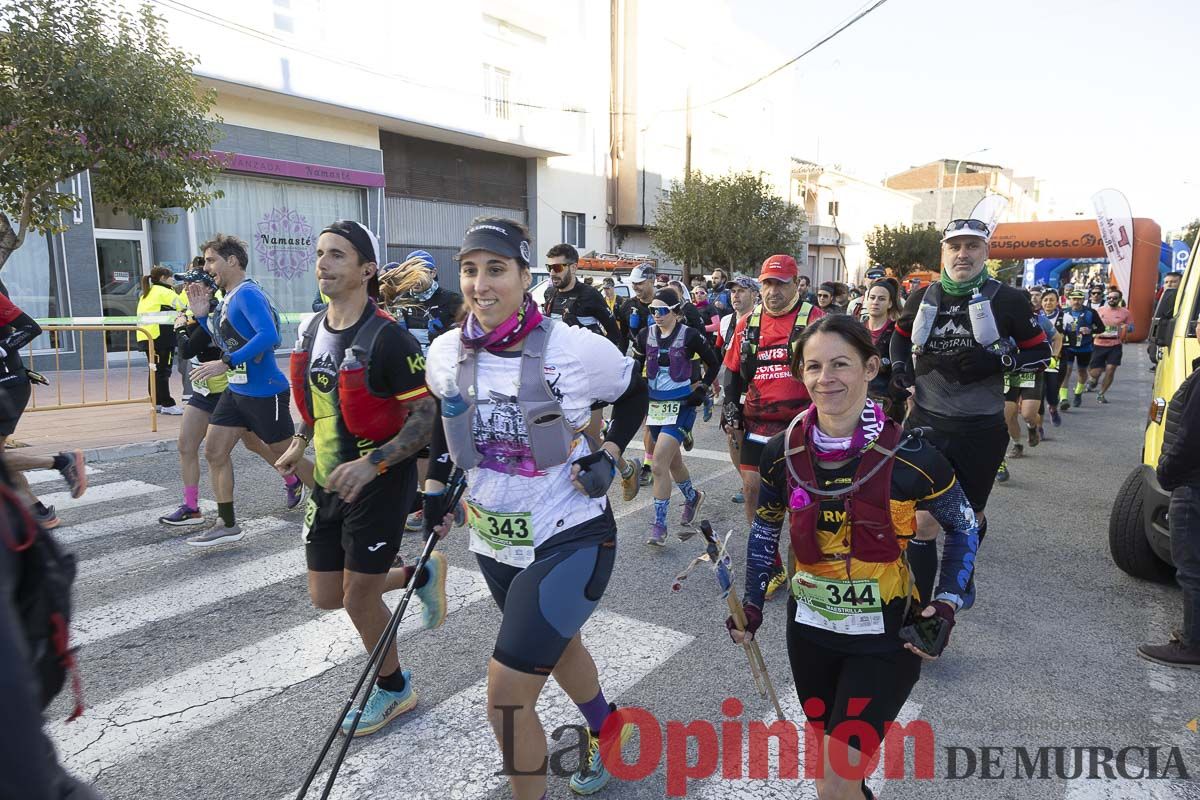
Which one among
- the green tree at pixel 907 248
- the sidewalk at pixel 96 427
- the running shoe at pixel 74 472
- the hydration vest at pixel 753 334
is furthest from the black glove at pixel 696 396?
the green tree at pixel 907 248

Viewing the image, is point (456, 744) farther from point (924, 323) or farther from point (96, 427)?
point (96, 427)

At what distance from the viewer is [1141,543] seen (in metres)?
4.91

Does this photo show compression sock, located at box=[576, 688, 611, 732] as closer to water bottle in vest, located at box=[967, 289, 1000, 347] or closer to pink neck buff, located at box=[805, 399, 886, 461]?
pink neck buff, located at box=[805, 399, 886, 461]

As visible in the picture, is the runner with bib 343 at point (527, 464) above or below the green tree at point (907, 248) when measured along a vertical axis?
below

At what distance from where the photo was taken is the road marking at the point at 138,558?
5.11 m

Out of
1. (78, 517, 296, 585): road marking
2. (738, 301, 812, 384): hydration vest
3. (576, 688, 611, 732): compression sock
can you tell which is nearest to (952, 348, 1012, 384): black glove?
(738, 301, 812, 384): hydration vest

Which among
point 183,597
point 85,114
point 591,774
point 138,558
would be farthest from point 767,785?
point 85,114

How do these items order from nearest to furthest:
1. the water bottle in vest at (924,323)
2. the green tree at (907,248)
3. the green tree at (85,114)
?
the water bottle in vest at (924,323), the green tree at (85,114), the green tree at (907,248)

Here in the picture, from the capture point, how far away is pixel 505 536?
2480 mm

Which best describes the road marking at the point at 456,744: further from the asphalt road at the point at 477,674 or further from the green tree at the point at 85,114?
the green tree at the point at 85,114

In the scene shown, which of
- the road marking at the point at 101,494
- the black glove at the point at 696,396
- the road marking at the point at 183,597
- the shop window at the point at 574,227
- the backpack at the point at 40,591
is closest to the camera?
the backpack at the point at 40,591

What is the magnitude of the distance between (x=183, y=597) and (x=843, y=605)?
424 cm

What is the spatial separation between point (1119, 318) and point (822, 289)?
806cm

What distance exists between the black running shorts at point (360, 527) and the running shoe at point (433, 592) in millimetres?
170
